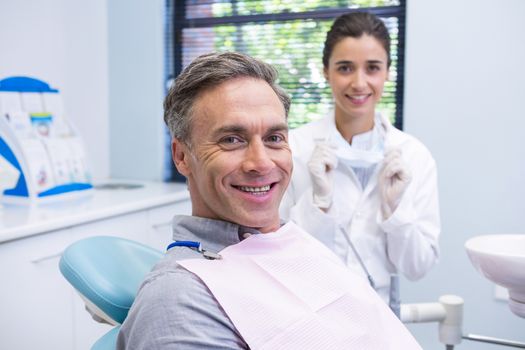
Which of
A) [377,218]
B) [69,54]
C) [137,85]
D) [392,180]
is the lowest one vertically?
[377,218]

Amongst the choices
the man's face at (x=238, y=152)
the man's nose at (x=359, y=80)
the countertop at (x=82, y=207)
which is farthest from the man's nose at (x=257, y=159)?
the countertop at (x=82, y=207)

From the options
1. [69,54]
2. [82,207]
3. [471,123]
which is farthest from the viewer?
[69,54]

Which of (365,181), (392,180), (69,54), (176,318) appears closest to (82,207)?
(69,54)

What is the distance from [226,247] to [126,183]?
190cm

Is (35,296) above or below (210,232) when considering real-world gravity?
below

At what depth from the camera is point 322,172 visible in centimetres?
171

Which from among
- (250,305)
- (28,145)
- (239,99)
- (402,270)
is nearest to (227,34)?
(28,145)

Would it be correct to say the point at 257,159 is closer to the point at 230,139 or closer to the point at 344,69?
the point at 230,139

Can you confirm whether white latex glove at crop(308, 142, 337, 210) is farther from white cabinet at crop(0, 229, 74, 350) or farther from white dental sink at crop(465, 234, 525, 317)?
white cabinet at crop(0, 229, 74, 350)

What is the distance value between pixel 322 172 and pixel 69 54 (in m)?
1.65

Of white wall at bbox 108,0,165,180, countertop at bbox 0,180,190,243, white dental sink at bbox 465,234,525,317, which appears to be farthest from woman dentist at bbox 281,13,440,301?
white wall at bbox 108,0,165,180

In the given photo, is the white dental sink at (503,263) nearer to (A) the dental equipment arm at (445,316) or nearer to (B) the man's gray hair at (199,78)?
(A) the dental equipment arm at (445,316)

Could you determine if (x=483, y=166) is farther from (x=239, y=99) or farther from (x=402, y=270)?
(x=239, y=99)

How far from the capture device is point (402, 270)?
178 cm
